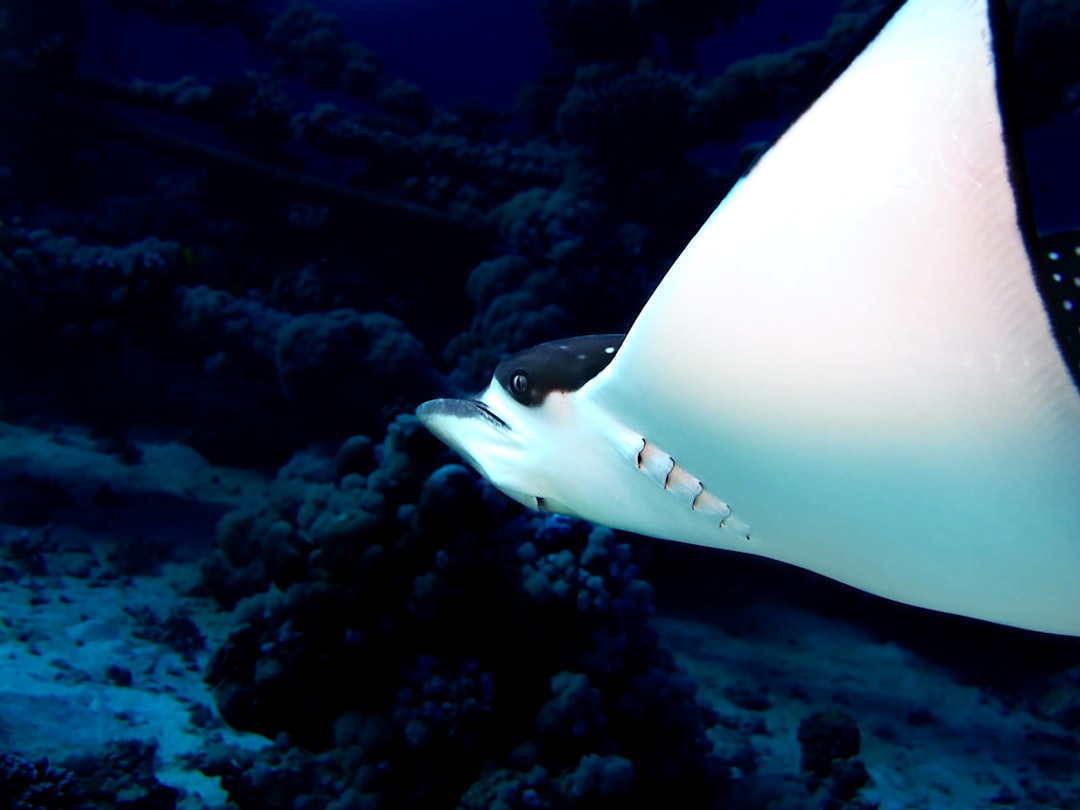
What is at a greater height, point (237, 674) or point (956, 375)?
point (956, 375)

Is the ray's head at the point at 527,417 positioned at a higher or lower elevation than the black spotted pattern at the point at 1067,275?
lower

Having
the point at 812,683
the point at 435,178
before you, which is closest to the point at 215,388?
the point at 435,178

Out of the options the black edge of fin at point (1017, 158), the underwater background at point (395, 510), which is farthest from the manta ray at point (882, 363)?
the underwater background at point (395, 510)

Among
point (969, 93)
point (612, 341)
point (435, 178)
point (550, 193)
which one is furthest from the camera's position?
point (435, 178)

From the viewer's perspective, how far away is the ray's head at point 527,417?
1.49 meters

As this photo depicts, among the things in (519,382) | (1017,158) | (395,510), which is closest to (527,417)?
(519,382)

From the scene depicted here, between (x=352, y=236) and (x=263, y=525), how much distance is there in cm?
675

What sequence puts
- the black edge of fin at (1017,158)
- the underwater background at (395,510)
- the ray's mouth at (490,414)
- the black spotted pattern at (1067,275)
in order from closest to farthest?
1. the black edge of fin at (1017,158)
2. the black spotted pattern at (1067,275)
3. the ray's mouth at (490,414)
4. the underwater background at (395,510)

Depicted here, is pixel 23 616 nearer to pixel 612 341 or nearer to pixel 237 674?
pixel 237 674

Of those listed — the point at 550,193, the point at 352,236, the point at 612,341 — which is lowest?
the point at 612,341

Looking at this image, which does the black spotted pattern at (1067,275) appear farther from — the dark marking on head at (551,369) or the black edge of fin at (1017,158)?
the dark marking on head at (551,369)

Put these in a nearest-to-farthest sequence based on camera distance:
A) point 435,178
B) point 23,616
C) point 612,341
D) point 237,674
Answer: point 612,341
point 237,674
point 23,616
point 435,178

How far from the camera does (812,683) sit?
576cm

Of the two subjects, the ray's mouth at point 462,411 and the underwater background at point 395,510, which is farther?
the underwater background at point 395,510
